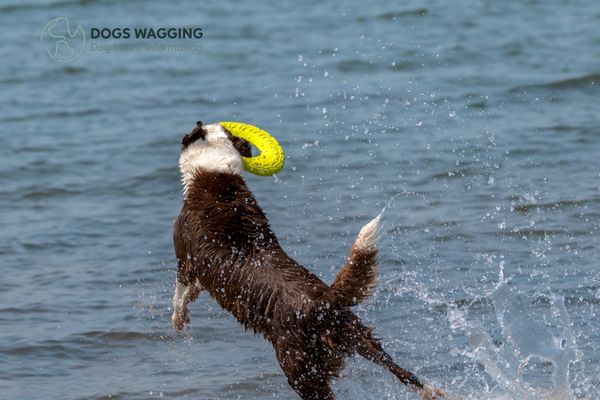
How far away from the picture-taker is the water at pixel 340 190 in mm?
6453

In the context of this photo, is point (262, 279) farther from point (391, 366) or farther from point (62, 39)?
point (62, 39)

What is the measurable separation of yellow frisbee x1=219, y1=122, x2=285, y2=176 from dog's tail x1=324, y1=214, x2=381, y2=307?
1133mm

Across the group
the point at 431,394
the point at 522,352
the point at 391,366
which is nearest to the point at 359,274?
the point at 391,366

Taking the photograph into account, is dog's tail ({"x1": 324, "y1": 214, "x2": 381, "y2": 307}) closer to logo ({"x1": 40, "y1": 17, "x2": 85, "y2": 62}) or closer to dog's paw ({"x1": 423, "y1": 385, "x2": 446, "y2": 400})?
dog's paw ({"x1": 423, "y1": 385, "x2": 446, "y2": 400})

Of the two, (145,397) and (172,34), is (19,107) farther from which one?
(145,397)

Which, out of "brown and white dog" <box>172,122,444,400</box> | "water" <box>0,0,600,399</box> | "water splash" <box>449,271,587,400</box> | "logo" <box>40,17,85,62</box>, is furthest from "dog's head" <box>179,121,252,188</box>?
"logo" <box>40,17,85,62</box>

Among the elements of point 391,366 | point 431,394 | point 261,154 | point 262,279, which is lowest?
point 431,394

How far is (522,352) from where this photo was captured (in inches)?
239

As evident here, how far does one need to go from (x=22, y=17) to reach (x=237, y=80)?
18.3 ft

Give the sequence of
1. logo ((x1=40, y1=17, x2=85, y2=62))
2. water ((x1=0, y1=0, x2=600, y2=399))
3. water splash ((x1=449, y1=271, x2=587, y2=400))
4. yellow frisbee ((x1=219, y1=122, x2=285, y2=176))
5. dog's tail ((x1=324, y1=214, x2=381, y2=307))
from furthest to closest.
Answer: logo ((x1=40, y1=17, x2=85, y2=62)) → water ((x1=0, y1=0, x2=600, y2=399)) → yellow frisbee ((x1=219, y1=122, x2=285, y2=176)) → water splash ((x1=449, y1=271, x2=587, y2=400)) → dog's tail ((x1=324, y1=214, x2=381, y2=307))

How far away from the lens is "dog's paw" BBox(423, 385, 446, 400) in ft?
17.2

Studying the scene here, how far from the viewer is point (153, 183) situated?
32.7 feet

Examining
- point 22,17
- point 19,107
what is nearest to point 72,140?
point 19,107

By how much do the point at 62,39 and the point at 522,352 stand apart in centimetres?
1174
